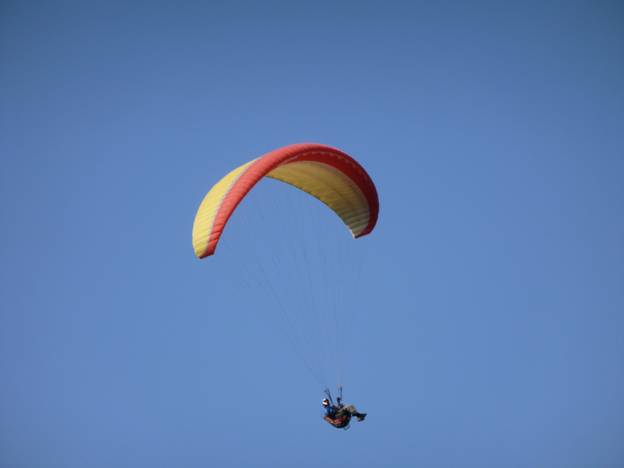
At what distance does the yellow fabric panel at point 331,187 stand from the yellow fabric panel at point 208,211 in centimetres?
205

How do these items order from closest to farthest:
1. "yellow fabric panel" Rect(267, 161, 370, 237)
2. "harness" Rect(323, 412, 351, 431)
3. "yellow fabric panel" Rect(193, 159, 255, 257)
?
"yellow fabric panel" Rect(193, 159, 255, 257) → "harness" Rect(323, 412, 351, 431) → "yellow fabric panel" Rect(267, 161, 370, 237)

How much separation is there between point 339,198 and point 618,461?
6157 cm

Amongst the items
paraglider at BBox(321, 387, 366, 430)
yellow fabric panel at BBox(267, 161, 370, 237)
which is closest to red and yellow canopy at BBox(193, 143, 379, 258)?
yellow fabric panel at BBox(267, 161, 370, 237)

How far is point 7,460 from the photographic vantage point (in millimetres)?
102125

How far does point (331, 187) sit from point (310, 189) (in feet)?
1.99

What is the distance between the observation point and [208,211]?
21734mm

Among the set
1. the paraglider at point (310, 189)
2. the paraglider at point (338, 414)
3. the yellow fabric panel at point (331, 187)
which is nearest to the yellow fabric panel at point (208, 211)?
the paraglider at point (310, 189)

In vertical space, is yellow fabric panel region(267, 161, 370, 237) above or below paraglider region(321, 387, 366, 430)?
above

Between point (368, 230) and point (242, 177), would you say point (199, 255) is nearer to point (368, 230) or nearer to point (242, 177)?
point (242, 177)

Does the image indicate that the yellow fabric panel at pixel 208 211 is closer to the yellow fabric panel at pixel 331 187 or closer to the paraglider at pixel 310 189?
the paraglider at pixel 310 189

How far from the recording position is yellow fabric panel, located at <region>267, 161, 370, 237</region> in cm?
2489

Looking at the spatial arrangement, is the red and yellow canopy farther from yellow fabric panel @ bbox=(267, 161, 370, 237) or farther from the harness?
the harness

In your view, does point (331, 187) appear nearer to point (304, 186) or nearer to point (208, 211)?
point (304, 186)

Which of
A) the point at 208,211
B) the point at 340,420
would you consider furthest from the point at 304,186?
the point at 340,420
